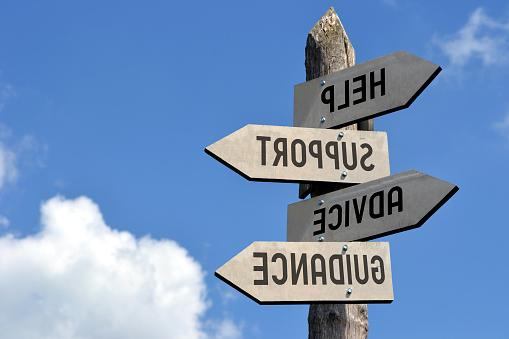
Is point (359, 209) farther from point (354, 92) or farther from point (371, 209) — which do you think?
point (354, 92)

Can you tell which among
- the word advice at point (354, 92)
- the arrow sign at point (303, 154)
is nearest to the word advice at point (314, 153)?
the arrow sign at point (303, 154)

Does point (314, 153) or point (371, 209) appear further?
point (314, 153)

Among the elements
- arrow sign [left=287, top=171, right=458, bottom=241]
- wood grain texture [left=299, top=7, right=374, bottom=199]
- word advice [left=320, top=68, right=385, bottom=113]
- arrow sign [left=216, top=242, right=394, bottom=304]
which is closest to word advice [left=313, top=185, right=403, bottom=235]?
arrow sign [left=287, top=171, right=458, bottom=241]

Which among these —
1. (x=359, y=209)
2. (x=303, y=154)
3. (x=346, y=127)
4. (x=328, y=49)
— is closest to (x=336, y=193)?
(x=359, y=209)

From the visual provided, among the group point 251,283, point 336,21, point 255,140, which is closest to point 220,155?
point 255,140

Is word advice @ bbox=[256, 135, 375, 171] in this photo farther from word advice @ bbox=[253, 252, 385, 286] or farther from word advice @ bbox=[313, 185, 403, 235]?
word advice @ bbox=[253, 252, 385, 286]

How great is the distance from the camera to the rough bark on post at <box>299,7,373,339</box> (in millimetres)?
5297

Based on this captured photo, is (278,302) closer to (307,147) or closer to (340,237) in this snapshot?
(340,237)

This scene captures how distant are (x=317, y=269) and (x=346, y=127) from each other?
126cm

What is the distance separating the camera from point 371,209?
5.05 metres

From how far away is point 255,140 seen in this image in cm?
517

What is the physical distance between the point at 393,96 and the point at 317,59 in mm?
847

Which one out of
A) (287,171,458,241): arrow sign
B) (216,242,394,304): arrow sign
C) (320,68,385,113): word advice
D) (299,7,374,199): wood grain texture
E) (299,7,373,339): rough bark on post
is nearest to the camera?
(216,242,394,304): arrow sign

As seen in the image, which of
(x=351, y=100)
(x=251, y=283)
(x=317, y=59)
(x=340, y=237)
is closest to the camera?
(x=251, y=283)
